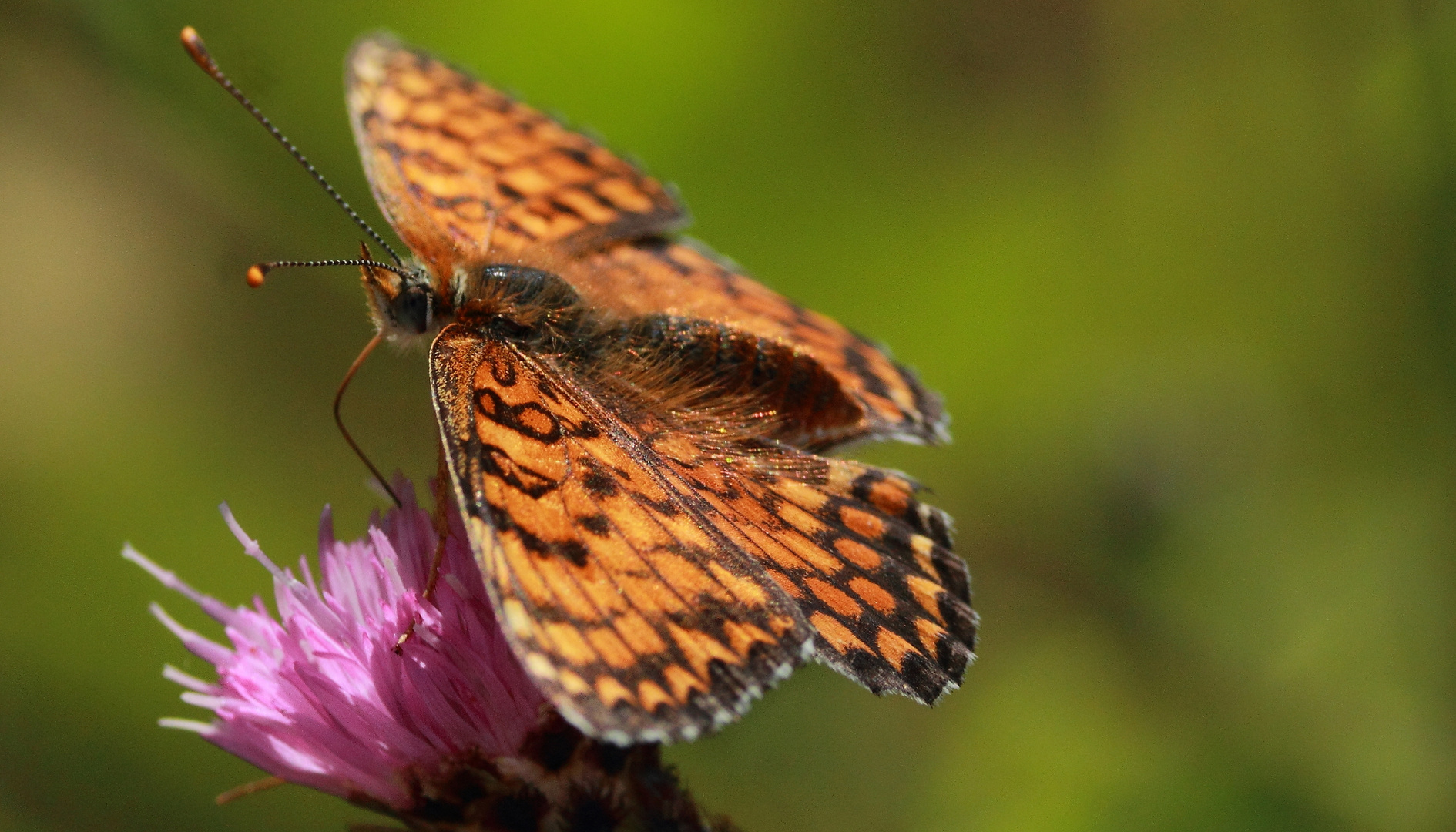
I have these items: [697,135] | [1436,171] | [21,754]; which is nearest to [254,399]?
[21,754]

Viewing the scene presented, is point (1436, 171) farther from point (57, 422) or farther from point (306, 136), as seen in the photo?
point (57, 422)

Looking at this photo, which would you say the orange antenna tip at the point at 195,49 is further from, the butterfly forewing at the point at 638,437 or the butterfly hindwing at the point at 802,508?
the butterfly hindwing at the point at 802,508

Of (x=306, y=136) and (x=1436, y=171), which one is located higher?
(x=1436, y=171)

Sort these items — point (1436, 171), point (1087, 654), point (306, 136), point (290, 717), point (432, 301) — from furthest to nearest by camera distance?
point (306, 136) < point (1087, 654) < point (1436, 171) < point (432, 301) < point (290, 717)

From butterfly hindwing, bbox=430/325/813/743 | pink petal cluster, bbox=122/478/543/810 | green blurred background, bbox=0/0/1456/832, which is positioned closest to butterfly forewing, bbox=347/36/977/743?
butterfly hindwing, bbox=430/325/813/743

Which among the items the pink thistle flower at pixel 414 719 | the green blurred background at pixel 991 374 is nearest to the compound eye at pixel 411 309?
the pink thistle flower at pixel 414 719
